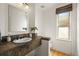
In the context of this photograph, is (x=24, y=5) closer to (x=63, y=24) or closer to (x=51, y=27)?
(x=51, y=27)

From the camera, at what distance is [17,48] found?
1048mm

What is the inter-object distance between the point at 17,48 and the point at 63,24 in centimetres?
82

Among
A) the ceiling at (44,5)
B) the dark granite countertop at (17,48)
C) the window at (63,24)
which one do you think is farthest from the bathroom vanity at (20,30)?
the window at (63,24)

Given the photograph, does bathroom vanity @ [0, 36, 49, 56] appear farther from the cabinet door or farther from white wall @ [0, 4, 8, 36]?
white wall @ [0, 4, 8, 36]

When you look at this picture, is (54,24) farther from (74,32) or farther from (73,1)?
(73,1)

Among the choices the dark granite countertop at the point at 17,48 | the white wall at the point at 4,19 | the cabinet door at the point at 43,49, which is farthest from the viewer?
the cabinet door at the point at 43,49

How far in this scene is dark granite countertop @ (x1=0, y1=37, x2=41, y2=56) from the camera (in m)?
0.96

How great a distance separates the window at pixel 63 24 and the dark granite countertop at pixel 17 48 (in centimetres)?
38

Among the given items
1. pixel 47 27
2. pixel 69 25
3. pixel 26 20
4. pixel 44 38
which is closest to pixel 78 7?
pixel 69 25

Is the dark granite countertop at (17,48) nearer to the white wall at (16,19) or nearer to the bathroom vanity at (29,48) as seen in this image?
the bathroom vanity at (29,48)

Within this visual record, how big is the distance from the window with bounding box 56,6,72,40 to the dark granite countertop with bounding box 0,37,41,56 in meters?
0.38

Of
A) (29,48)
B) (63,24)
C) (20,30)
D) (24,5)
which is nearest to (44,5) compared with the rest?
(24,5)

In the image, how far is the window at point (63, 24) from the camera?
1241 millimetres

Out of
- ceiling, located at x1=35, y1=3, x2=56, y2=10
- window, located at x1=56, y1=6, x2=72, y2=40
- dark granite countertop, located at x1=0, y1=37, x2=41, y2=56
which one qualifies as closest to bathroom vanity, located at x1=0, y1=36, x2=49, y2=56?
dark granite countertop, located at x1=0, y1=37, x2=41, y2=56
